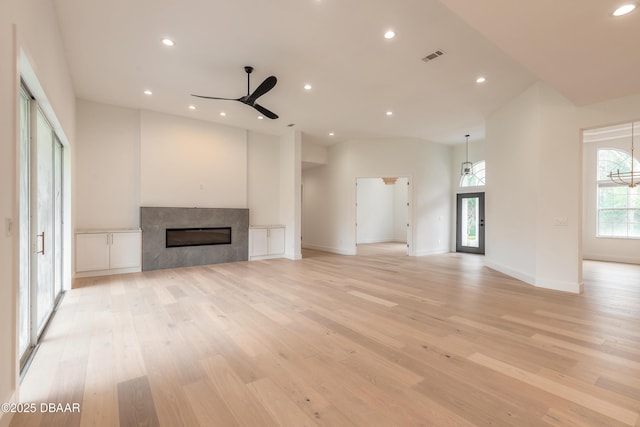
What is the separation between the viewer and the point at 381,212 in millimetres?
12789

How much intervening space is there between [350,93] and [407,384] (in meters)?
4.75

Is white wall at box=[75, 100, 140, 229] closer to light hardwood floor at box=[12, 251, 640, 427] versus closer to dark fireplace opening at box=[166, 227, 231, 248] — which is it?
dark fireplace opening at box=[166, 227, 231, 248]

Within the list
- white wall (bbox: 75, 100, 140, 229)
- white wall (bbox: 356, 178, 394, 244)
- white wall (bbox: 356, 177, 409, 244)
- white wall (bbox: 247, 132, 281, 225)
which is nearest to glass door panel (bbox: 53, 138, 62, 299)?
white wall (bbox: 75, 100, 140, 229)

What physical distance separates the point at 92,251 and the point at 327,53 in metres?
5.43

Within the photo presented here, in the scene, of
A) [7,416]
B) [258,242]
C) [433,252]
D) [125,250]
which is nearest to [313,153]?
[258,242]

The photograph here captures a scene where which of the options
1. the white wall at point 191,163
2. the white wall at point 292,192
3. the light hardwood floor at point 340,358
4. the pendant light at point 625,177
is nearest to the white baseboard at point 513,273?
the light hardwood floor at point 340,358

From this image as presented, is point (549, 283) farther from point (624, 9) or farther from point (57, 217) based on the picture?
point (57, 217)

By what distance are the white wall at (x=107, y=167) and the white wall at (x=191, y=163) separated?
22 cm

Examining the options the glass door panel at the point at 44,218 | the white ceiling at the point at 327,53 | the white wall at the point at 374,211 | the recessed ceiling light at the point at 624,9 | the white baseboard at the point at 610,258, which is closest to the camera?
the recessed ceiling light at the point at 624,9

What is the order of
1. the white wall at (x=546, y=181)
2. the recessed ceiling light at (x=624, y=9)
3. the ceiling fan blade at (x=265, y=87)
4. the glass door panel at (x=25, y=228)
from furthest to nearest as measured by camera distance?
the white wall at (x=546, y=181), the ceiling fan blade at (x=265, y=87), the glass door panel at (x=25, y=228), the recessed ceiling light at (x=624, y=9)

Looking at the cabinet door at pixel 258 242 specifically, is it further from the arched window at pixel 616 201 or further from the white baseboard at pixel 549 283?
the arched window at pixel 616 201

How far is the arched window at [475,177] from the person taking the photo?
29.4 ft

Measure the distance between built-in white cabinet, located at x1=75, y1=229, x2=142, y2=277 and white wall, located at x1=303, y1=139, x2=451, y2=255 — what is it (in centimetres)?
533

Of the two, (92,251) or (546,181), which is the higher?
(546,181)
